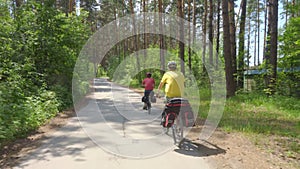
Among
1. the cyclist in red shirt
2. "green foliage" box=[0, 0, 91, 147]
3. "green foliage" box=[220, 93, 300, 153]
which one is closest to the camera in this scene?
"green foliage" box=[220, 93, 300, 153]

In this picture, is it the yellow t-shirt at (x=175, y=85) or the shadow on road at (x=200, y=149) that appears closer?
the shadow on road at (x=200, y=149)

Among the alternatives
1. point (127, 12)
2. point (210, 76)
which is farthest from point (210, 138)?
point (127, 12)

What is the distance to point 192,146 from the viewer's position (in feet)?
19.0

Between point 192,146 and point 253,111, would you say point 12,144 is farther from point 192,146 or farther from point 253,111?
point 253,111

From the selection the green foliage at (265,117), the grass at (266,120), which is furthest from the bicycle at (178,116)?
the green foliage at (265,117)

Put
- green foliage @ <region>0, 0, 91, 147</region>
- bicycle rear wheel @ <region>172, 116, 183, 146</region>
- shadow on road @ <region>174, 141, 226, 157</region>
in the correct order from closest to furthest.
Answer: shadow on road @ <region>174, 141, 226, 157</region> → bicycle rear wheel @ <region>172, 116, 183, 146</region> → green foliage @ <region>0, 0, 91, 147</region>

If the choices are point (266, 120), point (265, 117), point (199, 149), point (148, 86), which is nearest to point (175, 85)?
point (199, 149)

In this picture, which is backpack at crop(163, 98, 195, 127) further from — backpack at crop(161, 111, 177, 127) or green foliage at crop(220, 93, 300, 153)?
green foliage at crop(220, 93, 300, 153)

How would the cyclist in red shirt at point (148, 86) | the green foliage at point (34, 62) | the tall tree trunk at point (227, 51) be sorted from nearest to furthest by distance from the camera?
the green foliage at point (34, 62) < the cyclist in red shirt at point (148, 86) < the tall tree trunk at point (227, 51)

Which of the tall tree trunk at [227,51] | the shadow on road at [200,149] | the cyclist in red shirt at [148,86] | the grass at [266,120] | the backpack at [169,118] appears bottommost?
the shadow on road at [200,149]

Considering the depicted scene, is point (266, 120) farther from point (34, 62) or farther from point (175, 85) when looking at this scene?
point (34, 62)

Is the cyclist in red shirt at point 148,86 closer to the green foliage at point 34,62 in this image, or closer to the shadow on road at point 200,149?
the green foliage at point 34,62

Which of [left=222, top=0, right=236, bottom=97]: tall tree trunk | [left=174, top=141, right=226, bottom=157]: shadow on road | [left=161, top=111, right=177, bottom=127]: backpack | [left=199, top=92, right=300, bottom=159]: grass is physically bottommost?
[left=174, top=141, right=226, bottom=157]: shadow on road

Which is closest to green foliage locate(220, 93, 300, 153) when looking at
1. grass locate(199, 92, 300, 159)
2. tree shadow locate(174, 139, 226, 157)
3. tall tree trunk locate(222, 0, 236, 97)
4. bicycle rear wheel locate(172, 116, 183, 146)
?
grass locate(199, 92, 300, 159)
